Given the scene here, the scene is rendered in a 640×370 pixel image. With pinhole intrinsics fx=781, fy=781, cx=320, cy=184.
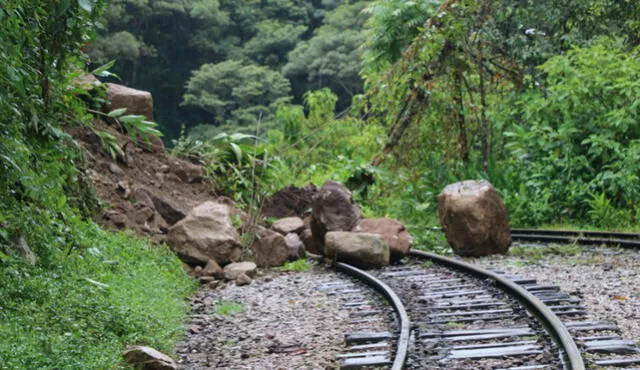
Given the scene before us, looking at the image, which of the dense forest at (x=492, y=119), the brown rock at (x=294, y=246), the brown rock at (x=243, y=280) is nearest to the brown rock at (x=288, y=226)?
the brown rock at (x=294, y=246)

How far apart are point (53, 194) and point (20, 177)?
0.90 metres

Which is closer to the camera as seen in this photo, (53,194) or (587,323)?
(587,323)

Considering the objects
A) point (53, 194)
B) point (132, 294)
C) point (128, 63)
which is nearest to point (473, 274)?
point (132, 294)

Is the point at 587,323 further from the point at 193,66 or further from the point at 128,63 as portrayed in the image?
the point at 193,66

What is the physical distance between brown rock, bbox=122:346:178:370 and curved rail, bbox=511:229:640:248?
8019 mm

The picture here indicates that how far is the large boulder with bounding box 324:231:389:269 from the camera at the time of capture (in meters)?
11.1

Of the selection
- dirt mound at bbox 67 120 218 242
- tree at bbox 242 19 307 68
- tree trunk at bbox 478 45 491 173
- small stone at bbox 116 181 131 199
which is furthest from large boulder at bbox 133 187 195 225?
tree at bbox 242 19 307 68

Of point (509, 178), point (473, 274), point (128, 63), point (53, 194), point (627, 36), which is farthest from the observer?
point (128, 63)

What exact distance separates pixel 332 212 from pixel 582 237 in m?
4.02

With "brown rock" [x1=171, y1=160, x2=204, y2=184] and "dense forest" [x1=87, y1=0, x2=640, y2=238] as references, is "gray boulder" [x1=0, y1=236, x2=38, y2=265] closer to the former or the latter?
"dense forest" [x1=87, y1=0, x2=640, y2=238]

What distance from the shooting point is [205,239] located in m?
10.8

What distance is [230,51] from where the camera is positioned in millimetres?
47562

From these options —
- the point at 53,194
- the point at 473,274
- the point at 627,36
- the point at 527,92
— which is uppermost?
the point at 627,36

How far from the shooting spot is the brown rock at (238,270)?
10445 millimetres
